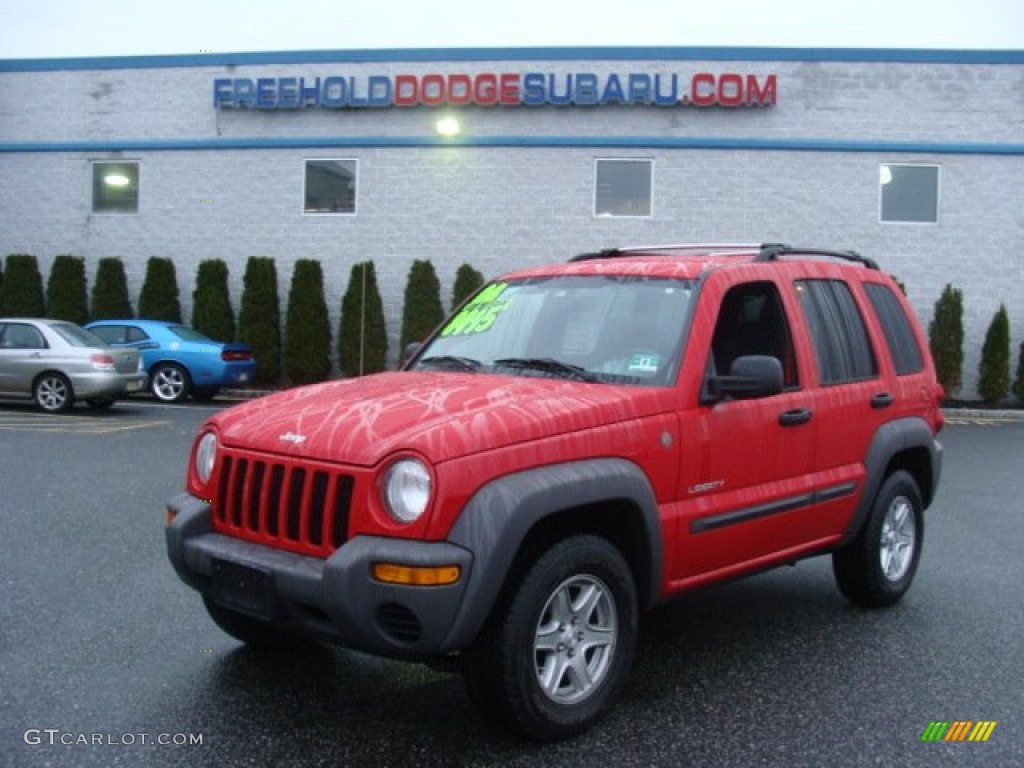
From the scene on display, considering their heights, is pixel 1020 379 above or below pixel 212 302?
below

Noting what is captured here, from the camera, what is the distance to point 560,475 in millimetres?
3838

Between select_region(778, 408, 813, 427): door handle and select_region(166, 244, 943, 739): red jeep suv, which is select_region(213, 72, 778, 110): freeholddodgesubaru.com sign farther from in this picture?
select_region(778, 408, 813, 427): door handle

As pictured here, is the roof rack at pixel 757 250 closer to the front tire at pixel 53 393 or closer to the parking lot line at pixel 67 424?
the parking lot line at pixel 67 424

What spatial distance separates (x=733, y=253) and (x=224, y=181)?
1811 cm

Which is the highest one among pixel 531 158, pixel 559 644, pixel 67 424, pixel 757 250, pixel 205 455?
pixel 531 158

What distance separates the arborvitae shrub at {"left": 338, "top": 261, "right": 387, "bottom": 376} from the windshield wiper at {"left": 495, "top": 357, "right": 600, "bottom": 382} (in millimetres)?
15845

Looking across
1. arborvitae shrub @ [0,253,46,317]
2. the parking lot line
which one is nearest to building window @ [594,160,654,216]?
the parking lot line

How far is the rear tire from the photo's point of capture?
15.3ft

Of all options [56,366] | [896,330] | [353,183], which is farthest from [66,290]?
[896,330]

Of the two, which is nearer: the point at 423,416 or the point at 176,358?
the point at 423,416

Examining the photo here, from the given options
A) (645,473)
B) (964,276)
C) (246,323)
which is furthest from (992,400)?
(645,473)

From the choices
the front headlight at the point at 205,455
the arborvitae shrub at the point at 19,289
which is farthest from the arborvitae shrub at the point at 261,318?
the front headlight at the point at 205,455

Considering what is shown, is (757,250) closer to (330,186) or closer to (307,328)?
(307,328)

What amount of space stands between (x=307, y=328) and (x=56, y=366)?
5.77 metres
